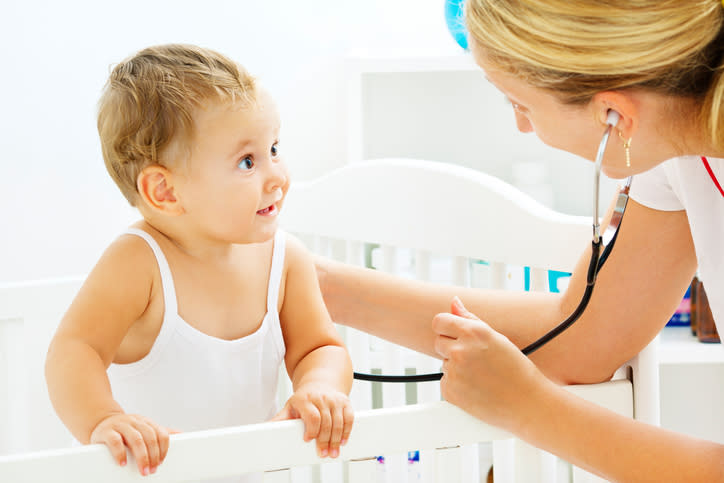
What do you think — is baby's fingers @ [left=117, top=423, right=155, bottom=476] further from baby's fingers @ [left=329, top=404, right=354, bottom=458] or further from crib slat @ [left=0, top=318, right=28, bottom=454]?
crib slat @ [left=0, top=318, right=28, bottom=454]

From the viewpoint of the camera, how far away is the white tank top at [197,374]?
0.94 metres

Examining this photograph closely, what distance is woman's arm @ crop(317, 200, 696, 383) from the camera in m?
0.96

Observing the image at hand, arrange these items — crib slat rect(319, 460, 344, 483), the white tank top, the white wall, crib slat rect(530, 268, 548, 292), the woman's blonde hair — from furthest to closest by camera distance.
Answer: the white wall → crib slat rect(319, 460, 344, 483) → crib slat rect(530, 268, 548, 292) → the white tank top → the woman's blonde hair

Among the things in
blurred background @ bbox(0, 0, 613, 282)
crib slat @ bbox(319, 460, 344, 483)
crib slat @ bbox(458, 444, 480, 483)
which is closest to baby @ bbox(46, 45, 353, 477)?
crib slat @ bbox(458, 444, 480, 483)

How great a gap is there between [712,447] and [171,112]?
0.59 m

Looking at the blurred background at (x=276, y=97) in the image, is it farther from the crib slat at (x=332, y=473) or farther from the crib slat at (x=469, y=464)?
the crib slat at (x=469, y=464)

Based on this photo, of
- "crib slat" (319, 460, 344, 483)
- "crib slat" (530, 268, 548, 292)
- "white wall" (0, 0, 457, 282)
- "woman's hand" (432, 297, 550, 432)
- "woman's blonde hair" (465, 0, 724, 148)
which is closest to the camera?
"woman's blonde hair" (465, 0, 724, 148)

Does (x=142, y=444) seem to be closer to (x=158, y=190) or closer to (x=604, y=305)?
(x=158, y=190)

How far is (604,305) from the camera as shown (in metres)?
0.99

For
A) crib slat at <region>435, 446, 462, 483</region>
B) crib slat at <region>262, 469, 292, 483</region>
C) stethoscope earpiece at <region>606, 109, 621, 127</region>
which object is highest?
stethoscope earpiece at <region>606, 109, 621, 127</region>

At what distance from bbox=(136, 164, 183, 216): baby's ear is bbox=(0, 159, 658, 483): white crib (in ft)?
0.89

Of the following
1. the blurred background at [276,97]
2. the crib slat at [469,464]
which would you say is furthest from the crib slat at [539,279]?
the blurred background at [276,97]

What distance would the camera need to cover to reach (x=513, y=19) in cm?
74

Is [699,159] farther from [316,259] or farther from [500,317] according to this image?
[316,259]
